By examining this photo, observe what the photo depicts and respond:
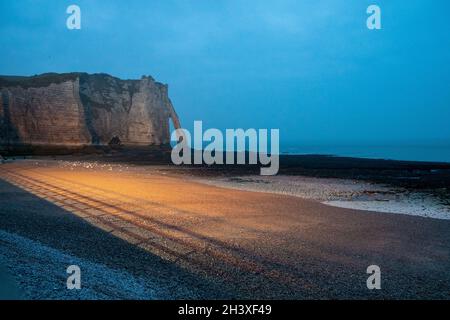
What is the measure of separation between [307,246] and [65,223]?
316 inches

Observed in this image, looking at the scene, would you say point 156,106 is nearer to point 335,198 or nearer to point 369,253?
point 335,198

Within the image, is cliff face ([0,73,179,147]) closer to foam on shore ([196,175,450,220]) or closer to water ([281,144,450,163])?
water ([281,144,450,163])

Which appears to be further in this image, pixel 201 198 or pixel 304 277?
pixel 201 198

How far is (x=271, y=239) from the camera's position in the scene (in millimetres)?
10945

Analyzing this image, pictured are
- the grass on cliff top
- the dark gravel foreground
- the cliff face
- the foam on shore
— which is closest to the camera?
the dark gravel foreground

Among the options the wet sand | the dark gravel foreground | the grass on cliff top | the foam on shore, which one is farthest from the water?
the dark gravel foreground

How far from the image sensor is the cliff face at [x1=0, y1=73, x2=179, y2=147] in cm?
6581

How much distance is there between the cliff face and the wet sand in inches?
2131

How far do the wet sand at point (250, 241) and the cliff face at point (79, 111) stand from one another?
2131 inches

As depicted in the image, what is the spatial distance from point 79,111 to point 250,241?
6603 cm

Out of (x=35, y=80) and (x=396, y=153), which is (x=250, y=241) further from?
(x=396, y=153)

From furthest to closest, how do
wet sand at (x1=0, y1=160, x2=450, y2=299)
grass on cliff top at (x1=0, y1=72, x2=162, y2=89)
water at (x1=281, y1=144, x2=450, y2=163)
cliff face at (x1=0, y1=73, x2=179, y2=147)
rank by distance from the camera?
grass on cliff top at (x1=0, y1=72, x2=162, y2=89)
water at (x1=281, y1=144, x2=450, y2=163)
cliff face at (x1=0, y1=73, x2=179, y2=147)
wet sand at (x1=0, y1=160, x2=450, y2=299)

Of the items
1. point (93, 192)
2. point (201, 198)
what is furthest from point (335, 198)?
point (93, 192)

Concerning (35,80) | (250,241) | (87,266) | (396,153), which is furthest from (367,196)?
(396,153)
